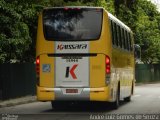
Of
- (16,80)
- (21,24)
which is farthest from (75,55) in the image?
(16,80)

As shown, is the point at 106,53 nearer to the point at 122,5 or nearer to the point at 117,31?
the point at 117,31

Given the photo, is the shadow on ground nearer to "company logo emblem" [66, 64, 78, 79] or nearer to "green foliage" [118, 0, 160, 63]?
"company logo emblem" [66, 64, 78, 79]

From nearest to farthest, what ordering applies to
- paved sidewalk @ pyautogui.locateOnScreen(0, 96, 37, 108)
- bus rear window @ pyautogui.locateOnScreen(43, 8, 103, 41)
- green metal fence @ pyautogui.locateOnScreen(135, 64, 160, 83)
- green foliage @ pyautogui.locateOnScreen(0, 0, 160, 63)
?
bus rear window @ pyautogui.locateOnScreen(43, 8, 103, 41) → green foliage @ pyautogui.locateOnScreen(0, 0, 160, 63) → paved sidewalk @ pyautogui.locateOnScreen(0, 96, 37, 108) → green metal fence @ pyautogui.locateOnScreen(135, 64, 160, 83)

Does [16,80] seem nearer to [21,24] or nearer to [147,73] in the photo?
[21,24]

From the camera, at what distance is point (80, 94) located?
59.6ft

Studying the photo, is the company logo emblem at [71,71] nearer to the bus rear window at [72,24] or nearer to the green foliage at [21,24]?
the bus rear window at [72,24]

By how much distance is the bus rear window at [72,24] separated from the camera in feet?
60.3

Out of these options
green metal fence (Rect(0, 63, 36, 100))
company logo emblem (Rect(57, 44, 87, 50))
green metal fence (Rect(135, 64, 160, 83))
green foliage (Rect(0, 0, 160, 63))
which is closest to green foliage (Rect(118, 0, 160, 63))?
green metal fence (Rect(135, 64, 160, 83))

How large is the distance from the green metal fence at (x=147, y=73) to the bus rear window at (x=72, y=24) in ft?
131

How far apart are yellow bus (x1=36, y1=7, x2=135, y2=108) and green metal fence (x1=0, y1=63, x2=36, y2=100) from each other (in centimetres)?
598

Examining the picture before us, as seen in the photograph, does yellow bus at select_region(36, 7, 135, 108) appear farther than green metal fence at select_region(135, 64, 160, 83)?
No

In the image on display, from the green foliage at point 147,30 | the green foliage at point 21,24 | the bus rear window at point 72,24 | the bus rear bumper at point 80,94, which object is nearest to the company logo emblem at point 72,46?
the bus rear window at point 72,24

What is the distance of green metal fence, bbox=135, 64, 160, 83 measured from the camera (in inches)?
2340

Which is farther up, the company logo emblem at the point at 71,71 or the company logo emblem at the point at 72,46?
the company logo emblem at the point at 72,46
